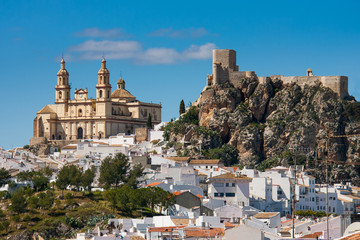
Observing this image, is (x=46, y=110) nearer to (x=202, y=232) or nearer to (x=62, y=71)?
(x=62, y=71)

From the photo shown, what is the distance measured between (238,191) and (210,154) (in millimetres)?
28065

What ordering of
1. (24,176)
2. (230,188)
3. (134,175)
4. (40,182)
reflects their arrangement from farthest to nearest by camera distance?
(24,176) → (40,182) → (134,175) → (230,188)

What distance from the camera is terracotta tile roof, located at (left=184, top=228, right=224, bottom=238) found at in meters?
59.4

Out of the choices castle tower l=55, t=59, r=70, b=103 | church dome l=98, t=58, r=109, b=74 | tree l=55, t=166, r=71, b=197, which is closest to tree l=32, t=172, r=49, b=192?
tree l=55, t=166, r=71, b=197

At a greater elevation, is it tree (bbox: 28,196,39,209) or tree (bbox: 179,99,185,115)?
tree (bbox: 179,99,185,115)

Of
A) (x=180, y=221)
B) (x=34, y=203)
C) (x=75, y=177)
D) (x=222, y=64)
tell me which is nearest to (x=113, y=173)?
(x=75, y=177)

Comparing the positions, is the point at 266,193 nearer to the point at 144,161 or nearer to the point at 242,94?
the point at 144,161

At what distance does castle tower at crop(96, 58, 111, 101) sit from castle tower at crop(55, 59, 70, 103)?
20.1 ft

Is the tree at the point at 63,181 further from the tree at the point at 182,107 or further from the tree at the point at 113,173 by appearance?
A: the tree at the point at 182,107

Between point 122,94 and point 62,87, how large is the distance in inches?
408

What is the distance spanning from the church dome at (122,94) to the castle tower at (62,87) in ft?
26.7

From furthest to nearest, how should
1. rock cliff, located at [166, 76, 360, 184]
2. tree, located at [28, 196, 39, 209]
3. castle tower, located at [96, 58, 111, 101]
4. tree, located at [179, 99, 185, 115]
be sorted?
1. castle tower, located at [96, 58, 111, 101]
2. tree, located at [179, 99, 185, 115]
3. rock cliff, located at [166, 76, 360, 184]
4. tree, located at [28, 196, 39, 209]

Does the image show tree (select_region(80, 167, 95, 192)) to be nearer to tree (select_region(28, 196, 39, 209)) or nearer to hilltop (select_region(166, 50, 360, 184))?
tree (select_region(28, 196, 39, 209))

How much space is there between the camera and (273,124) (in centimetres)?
12138
